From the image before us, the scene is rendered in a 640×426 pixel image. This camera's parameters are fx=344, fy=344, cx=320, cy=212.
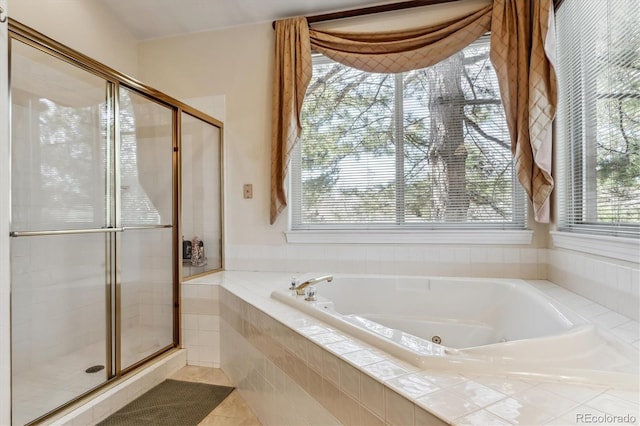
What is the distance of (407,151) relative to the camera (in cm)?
243

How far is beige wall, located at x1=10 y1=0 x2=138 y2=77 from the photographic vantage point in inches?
79.0

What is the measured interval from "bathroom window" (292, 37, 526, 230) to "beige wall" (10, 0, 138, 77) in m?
1.52

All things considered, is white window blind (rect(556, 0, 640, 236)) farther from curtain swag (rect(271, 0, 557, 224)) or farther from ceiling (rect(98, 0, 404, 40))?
ceiling (rect(98, 0, 404, 40))

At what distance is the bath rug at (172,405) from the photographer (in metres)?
1.57

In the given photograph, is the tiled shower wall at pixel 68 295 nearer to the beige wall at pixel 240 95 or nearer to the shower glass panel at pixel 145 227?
the shower glass panel at pixel 145 227

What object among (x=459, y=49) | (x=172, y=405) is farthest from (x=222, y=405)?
(x=459, y=49)

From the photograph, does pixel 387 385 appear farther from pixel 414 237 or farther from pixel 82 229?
pixel 82 229

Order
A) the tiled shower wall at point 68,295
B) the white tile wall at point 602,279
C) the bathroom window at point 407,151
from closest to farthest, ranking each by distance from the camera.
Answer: the white tile wall at point 602,279, the tiled shower wall at point 68,295, the bathroom window at point 407,151

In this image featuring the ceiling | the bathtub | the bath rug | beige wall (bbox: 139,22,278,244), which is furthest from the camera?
beige wall (bbox: 139,22,278,244)

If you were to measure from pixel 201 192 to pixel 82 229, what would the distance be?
2.97ft

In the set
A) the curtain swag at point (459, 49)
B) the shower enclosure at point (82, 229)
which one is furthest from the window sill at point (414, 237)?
the shower enclosure at point (82, 229)

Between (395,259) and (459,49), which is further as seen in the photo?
(395,259)

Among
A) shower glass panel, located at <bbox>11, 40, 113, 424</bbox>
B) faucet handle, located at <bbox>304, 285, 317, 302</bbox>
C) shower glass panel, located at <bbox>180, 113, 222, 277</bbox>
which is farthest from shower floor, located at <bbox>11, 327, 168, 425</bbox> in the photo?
faucet handle, located at <bbox>304, 285, 317, 302</bbox>

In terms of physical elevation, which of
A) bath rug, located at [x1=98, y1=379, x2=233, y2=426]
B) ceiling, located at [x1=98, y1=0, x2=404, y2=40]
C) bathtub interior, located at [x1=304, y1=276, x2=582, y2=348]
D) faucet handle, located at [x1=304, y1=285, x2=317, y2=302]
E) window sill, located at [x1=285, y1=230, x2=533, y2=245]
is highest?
ceiling, located at [x1=98, y1=0, x2=404, y2=40]
